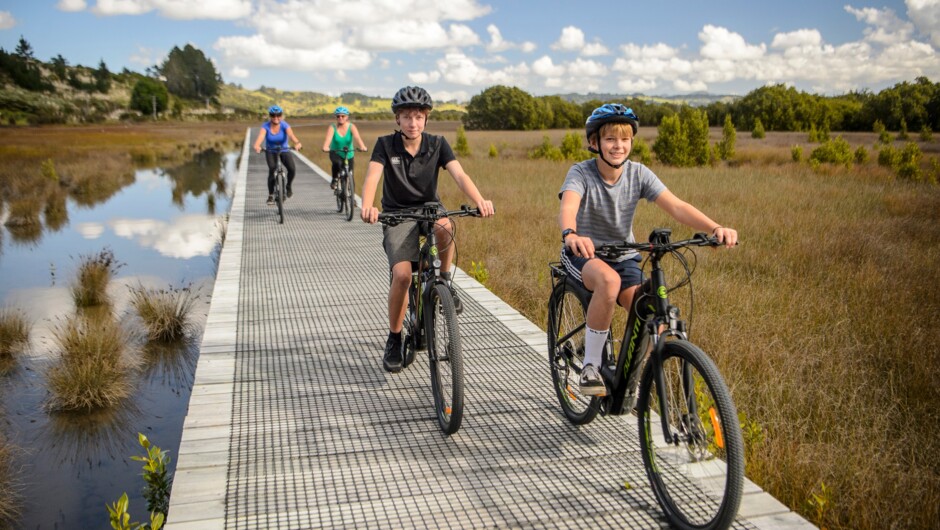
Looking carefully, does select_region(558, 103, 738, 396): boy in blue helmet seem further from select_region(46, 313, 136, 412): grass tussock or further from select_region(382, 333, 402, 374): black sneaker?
select_region(46, 313, 136, 412): grass tussock

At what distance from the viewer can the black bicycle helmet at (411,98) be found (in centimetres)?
437

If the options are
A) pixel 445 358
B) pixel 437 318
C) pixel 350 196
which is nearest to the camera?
pixel 445 358

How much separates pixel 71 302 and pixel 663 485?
30.9ft

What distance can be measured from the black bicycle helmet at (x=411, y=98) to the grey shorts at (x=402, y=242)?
75 cm

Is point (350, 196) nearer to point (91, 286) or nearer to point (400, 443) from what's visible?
point (91, 286)

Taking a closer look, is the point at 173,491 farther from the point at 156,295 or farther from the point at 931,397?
the point at 156,295

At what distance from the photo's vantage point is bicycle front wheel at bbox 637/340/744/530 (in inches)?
105

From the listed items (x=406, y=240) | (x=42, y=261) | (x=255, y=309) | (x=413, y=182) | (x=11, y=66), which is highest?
(x=11, y=66)

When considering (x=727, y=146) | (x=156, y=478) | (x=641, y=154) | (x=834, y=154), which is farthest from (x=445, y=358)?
(x=727, y=146)

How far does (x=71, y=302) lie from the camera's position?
9.99 metres

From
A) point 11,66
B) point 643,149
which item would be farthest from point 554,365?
point 11,66

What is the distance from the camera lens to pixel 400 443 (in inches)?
155

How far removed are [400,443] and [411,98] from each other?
2.07 metres

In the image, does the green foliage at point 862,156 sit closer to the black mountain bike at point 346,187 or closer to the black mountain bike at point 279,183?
the black mountain bike at point 346,187
